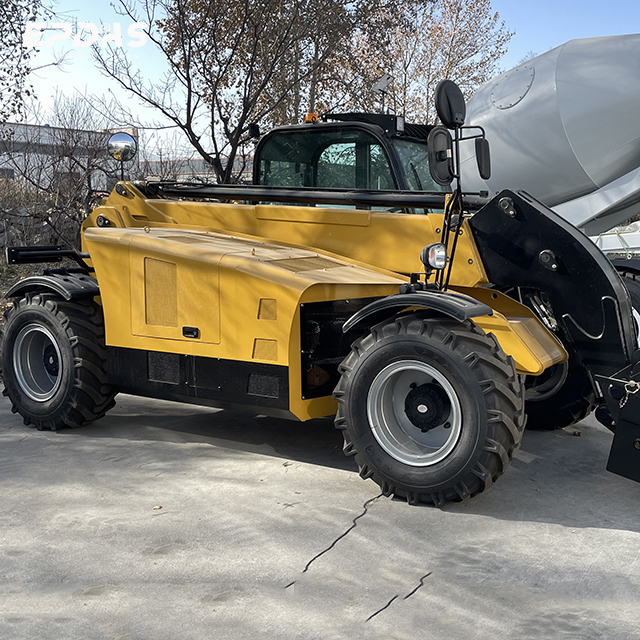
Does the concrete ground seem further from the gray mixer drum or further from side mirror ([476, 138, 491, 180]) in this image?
the gray mixer drum

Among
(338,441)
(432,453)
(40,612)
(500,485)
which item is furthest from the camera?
(338,441)

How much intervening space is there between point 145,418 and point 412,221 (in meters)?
2.76

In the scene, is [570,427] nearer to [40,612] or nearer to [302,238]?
[302,238]

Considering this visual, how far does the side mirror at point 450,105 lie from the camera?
460 cm

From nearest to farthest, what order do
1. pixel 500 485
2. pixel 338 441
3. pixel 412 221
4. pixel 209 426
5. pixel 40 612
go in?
pixel 40 612, pixel 500 485, pixel 412 221, pixel 338 441, pixel 209 426

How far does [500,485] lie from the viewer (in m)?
4.95

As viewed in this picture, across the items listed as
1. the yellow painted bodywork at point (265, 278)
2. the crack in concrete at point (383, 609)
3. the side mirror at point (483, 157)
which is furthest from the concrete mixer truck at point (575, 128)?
the crack in concrete at point (383, 609)

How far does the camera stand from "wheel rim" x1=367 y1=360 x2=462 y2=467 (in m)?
4.53

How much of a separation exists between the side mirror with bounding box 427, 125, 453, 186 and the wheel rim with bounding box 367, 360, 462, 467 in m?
1.06

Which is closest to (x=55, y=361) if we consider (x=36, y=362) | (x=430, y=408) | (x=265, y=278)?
(x=36, y=362)

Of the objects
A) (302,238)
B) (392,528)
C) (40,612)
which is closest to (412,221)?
(302,238)

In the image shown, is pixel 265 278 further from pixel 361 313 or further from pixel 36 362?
pixel 36 362

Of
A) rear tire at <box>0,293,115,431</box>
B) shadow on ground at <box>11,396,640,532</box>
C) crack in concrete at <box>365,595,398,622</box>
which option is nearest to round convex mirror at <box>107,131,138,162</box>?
rear tire at <box>0,293,115,431</box>

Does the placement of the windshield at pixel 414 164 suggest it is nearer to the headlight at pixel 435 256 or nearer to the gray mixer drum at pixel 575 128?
the headlight at pixel 435 256
